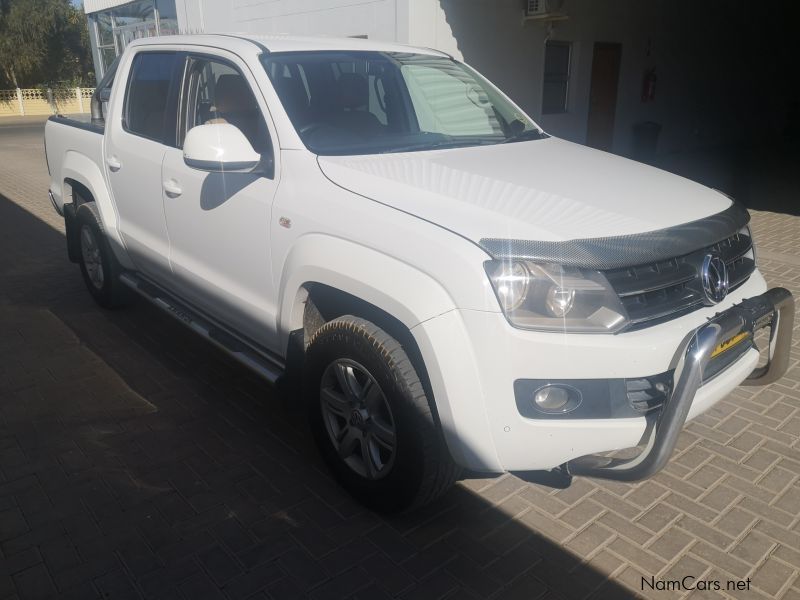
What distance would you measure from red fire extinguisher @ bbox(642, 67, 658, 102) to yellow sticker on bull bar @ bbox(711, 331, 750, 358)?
12.1m

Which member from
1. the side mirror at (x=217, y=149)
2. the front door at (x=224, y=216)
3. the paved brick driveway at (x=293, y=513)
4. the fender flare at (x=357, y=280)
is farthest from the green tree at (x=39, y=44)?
the fender flare at (x=357, y=280)

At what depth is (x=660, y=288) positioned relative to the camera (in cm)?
240

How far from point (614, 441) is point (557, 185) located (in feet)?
3.50

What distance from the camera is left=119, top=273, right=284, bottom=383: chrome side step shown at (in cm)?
330

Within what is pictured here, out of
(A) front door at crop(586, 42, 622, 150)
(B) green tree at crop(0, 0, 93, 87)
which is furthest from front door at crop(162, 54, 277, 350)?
(B) green tree at crop(0, 0, 93, 87)

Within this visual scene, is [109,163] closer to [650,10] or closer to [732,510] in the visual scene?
[732,510]

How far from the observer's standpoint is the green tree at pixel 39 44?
36.1 m

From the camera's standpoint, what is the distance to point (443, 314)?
91.3 inches

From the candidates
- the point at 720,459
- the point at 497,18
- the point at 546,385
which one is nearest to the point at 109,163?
the point at 546,385

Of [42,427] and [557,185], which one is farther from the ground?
[557,185]

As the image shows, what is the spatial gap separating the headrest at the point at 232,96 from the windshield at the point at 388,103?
0.28 metres

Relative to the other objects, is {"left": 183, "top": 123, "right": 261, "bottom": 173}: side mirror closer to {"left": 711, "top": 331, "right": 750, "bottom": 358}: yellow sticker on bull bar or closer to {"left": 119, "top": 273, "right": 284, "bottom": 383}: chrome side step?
{"left": 119, "top": 273, "right": 284, "bottom": 383}: chrome side step

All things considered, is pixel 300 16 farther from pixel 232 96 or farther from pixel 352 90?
pixel 352 90

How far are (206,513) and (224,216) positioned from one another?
1.42 metres
